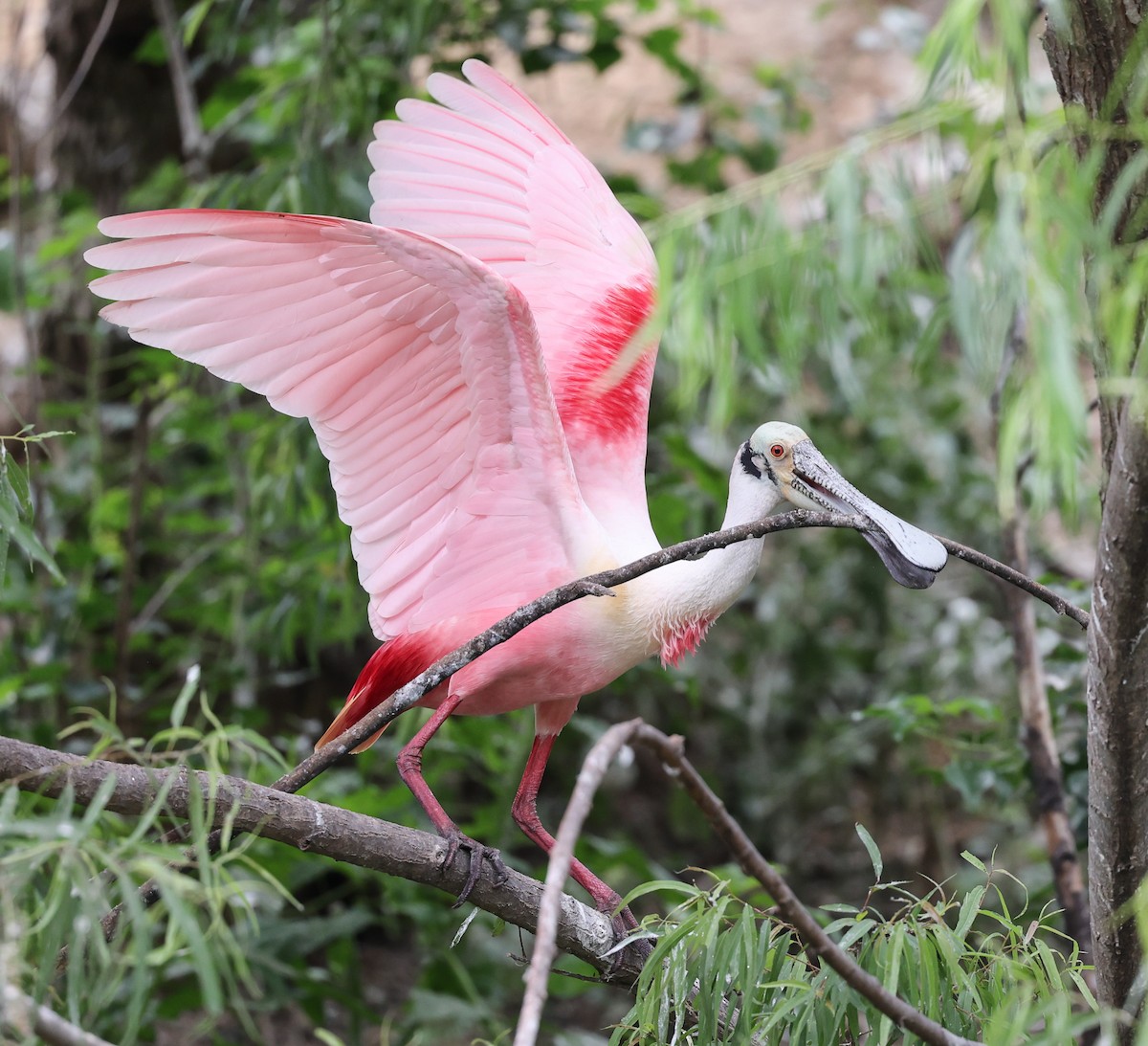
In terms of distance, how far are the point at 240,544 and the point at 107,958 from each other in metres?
3.20

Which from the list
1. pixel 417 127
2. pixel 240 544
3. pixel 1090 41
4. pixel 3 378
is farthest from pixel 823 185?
pixel 3 378

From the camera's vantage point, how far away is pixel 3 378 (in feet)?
19.3

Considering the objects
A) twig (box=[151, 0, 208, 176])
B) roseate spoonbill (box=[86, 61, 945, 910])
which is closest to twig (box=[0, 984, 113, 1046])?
roseate spoonbill (box=[86, 61, 945, 910])

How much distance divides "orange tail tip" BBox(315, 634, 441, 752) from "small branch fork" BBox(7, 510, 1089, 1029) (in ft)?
1.68

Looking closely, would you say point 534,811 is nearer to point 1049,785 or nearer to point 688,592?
point 688,592

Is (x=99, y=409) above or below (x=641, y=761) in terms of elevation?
above

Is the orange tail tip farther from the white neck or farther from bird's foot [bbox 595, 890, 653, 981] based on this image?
bird's foot [bbox 595, 890, 653, 981]

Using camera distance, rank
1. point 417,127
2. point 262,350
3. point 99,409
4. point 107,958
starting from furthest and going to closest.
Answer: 1. point 99,409
2. point 417,127
3. point 262,350
4. point 107,958

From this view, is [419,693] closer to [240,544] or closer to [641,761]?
[240,544]

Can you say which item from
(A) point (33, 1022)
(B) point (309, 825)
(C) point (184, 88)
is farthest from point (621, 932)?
(C) point (184, 88)

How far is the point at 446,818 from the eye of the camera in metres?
2.52

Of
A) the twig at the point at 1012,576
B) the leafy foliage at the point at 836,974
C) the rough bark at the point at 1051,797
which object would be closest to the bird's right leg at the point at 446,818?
the leafy foliage at the point at 836,974

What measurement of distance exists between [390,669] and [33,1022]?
4.94 feet

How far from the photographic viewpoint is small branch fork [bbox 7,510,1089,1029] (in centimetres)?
195
